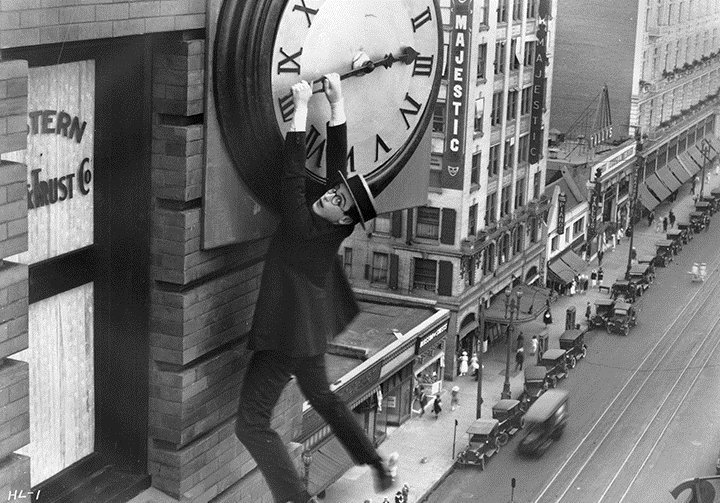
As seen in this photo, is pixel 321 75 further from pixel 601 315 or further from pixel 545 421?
pixel 601 315

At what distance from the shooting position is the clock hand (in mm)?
6637

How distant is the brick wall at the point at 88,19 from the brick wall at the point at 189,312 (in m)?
0.17

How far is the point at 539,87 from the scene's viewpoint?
170 feet

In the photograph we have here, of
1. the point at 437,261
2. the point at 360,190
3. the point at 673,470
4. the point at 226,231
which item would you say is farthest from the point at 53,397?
the point at 437,261

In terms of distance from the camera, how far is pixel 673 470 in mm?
37750

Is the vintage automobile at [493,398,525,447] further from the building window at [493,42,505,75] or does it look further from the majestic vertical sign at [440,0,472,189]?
the building window at [493,42,505,75]

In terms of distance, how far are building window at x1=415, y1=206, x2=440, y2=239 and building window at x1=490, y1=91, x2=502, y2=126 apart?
3874mm

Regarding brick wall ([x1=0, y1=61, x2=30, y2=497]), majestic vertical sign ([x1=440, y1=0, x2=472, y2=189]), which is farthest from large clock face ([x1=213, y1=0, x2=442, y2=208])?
majestic vertical sign ([x1=440, y1=0, x2=472, y2=189])

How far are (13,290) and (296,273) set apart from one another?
1299 millimetres

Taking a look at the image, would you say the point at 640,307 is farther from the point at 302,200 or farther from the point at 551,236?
the point at 302,200

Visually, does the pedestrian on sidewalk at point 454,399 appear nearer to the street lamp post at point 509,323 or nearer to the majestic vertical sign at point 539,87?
the street lamp post at point 509,323

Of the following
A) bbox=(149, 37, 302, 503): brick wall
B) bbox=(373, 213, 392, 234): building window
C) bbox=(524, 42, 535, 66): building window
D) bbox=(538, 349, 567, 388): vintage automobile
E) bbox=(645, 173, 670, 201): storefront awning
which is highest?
bbox=(149, 37, 302, 503): brick wall

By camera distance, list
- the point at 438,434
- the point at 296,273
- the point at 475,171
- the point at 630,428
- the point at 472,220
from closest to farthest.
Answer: the point at 296,273, the point at 630,428, the point at 438,434, the point at 475,171, the point at 472,220

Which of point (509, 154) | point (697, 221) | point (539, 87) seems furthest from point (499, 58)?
point (697, 221)
